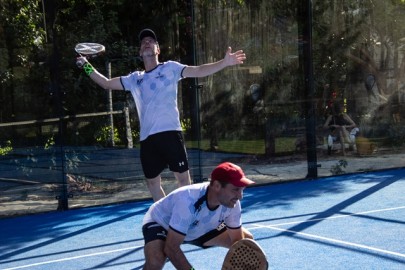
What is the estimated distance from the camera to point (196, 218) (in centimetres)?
451

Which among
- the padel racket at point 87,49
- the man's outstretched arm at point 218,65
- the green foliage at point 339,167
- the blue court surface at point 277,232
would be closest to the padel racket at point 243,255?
the blue court surface at point 277,232

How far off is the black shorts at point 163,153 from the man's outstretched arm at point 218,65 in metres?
0.61

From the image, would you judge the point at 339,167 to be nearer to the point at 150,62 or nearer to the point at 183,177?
the point at 183,177

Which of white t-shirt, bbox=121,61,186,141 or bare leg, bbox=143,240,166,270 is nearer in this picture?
bare leg, bbox=143,240,166,270

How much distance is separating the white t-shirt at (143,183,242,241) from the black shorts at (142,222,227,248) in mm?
38

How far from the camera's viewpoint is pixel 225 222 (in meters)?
4.81

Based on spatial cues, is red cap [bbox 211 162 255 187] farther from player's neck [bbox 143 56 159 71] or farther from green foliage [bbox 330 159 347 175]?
green foliage [bbox 330 159 347 175]

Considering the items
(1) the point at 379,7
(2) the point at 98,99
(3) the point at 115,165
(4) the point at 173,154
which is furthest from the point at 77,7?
(1) the point at 379,7

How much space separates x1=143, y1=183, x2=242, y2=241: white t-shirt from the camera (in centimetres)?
439

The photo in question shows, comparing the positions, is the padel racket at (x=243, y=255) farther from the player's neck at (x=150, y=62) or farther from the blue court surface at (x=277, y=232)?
the player's neck at (x=150, y=62)

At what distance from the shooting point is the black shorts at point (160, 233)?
4.59 m

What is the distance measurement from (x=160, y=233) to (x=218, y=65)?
1846mm

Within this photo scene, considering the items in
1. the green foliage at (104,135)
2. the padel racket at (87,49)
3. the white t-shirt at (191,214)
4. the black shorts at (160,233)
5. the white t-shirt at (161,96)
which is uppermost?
the padel racket at (87,49)

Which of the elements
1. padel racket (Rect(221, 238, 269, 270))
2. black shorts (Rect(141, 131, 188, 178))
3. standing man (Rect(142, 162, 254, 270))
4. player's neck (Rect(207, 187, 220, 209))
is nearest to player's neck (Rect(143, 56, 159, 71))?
black shorts (Rect(141, 131, 188, 178))
